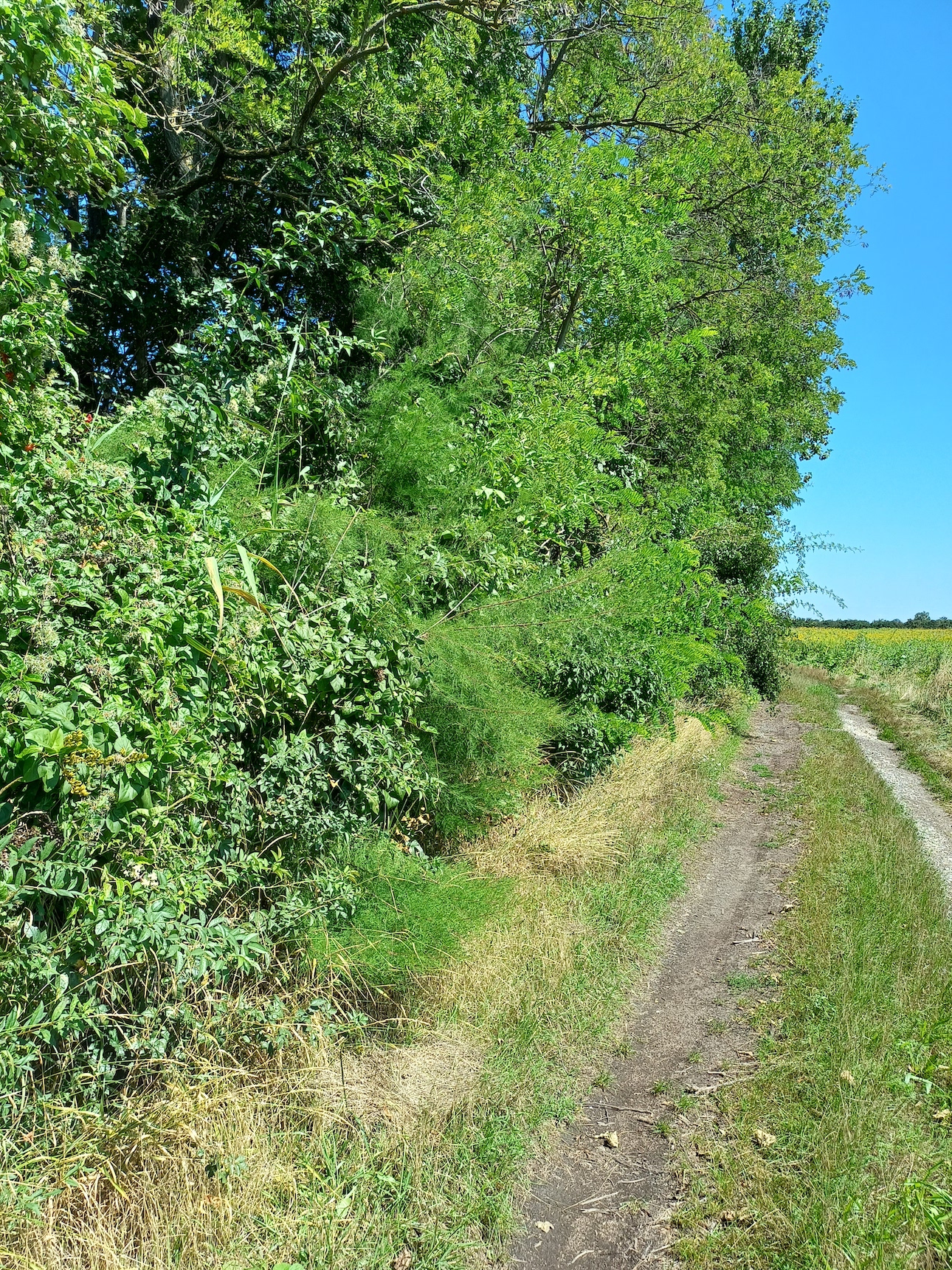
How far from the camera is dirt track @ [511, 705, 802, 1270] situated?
3.64 meters

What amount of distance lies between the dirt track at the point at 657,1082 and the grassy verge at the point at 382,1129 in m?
0.18

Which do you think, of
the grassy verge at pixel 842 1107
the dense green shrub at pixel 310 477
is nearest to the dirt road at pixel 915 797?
the grassy verge at pixel 842 1107

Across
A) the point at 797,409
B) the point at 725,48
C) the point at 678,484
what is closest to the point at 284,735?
the point at 678,484

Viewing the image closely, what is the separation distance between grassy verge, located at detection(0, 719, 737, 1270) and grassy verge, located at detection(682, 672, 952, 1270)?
2.98 feet

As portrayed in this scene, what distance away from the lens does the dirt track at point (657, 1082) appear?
3.64 meters

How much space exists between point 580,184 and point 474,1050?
922cm

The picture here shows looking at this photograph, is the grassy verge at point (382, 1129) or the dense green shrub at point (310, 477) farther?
the dense green shrub at point (310, 477)

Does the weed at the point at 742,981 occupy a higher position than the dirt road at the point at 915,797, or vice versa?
the dirt road at the point at 915,797

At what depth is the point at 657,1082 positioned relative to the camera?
4.73 m

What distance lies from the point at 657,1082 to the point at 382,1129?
70.1 inches

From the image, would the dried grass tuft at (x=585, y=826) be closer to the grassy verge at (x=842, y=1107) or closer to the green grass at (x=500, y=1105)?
the green grass at (x=500, y=1105)

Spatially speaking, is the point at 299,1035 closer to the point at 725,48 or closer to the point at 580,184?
the point at 580,184

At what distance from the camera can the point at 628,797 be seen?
28.6 ft

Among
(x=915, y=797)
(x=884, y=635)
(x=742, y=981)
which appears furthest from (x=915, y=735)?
(x=884, y=635)
